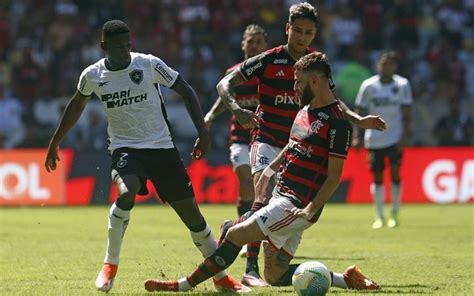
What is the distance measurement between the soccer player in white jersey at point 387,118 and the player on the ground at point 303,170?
30.5 ft

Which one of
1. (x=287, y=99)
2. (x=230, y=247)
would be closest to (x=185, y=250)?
(x=287, y=99)

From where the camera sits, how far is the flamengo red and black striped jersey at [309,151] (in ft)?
29.2

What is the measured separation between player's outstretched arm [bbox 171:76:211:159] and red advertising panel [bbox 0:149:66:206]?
14643 mm

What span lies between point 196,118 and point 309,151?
107 cm

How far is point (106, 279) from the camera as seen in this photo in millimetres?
9258

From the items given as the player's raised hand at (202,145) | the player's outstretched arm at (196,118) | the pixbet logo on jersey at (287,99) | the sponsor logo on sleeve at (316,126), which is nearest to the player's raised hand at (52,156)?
the player's outstretched arm at (196,118)

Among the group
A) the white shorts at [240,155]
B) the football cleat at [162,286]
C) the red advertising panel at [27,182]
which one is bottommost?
the red advertising panel at [27,182]

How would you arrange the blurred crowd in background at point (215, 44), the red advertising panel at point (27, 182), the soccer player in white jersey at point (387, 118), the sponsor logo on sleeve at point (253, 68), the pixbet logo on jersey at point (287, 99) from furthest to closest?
the blurred crowd in background at point (215, 44), the red advertising panel at point (27, 182), the soccer player in white jersey at point (387, 118), the pixbet logo on jersey at point (287, 99), the sponsor logo on sleeve at point (253, 68)

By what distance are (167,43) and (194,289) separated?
2003 cm

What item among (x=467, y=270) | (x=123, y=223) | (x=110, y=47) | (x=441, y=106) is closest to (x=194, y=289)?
(x=123, y=223)

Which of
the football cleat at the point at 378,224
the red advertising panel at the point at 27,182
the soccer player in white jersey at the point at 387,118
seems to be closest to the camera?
the football cleat at the point at 378,224

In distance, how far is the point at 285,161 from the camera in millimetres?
9250

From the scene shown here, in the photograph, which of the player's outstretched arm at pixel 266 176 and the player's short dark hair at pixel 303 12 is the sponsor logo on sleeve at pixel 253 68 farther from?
the player's outstretched arm at pixel 266 176

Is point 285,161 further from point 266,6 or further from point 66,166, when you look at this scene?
point 266,6
